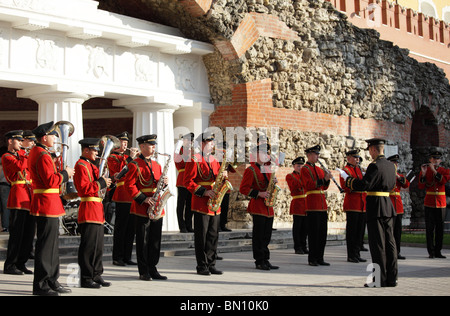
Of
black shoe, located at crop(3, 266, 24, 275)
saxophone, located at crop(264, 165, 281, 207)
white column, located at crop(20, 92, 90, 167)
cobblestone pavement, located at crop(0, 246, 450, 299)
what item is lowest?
cobblestone pavement, located at crop(0, 246, 450, 299)

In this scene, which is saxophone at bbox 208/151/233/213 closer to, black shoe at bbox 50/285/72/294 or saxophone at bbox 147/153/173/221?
saxophone at bbox 147/153/173/221

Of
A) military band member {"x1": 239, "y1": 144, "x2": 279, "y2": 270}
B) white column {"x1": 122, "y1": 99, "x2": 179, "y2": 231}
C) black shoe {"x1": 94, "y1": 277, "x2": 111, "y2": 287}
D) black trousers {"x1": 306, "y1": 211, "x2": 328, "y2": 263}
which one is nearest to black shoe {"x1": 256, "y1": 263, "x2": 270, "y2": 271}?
military band member {"x1": 239, "y1": 144, "x2": 279, "y2": 270}

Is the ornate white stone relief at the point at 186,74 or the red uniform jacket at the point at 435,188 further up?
the ornate white stone relief at the point at 186,74

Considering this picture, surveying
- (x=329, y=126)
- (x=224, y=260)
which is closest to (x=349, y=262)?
(x=224, y=260)

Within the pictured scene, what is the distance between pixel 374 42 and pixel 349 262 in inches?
346

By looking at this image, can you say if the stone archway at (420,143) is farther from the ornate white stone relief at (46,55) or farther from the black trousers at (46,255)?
the black trousers at (46,255)

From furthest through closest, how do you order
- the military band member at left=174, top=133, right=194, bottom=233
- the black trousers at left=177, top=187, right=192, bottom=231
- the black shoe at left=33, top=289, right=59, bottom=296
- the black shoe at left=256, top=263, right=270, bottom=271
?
1. the black trousers at left=177, top=187, right=192, bottom=231
2. the military band member at left=174, top=133, right=194, bottom=233
3. the black shoe at left=256, top=263, right=270, bottom=271
4. the black shoe at left=33, top=289, right=59, bottom=296

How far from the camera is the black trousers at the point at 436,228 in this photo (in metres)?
12.5

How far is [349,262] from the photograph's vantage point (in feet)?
38.1

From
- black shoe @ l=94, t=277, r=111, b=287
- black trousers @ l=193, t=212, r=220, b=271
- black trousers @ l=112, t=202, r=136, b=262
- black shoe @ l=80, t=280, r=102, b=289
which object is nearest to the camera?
black shoe @ l=80, t=280, r=102, b=289

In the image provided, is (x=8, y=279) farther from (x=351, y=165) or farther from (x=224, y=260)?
(x=351, y=165)

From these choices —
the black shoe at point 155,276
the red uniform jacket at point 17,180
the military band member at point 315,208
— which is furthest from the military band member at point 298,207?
the red uniform jacket at point 17,180

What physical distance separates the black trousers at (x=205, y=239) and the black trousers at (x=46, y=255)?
2478 mm

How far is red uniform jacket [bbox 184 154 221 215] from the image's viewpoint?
959 centimetres
